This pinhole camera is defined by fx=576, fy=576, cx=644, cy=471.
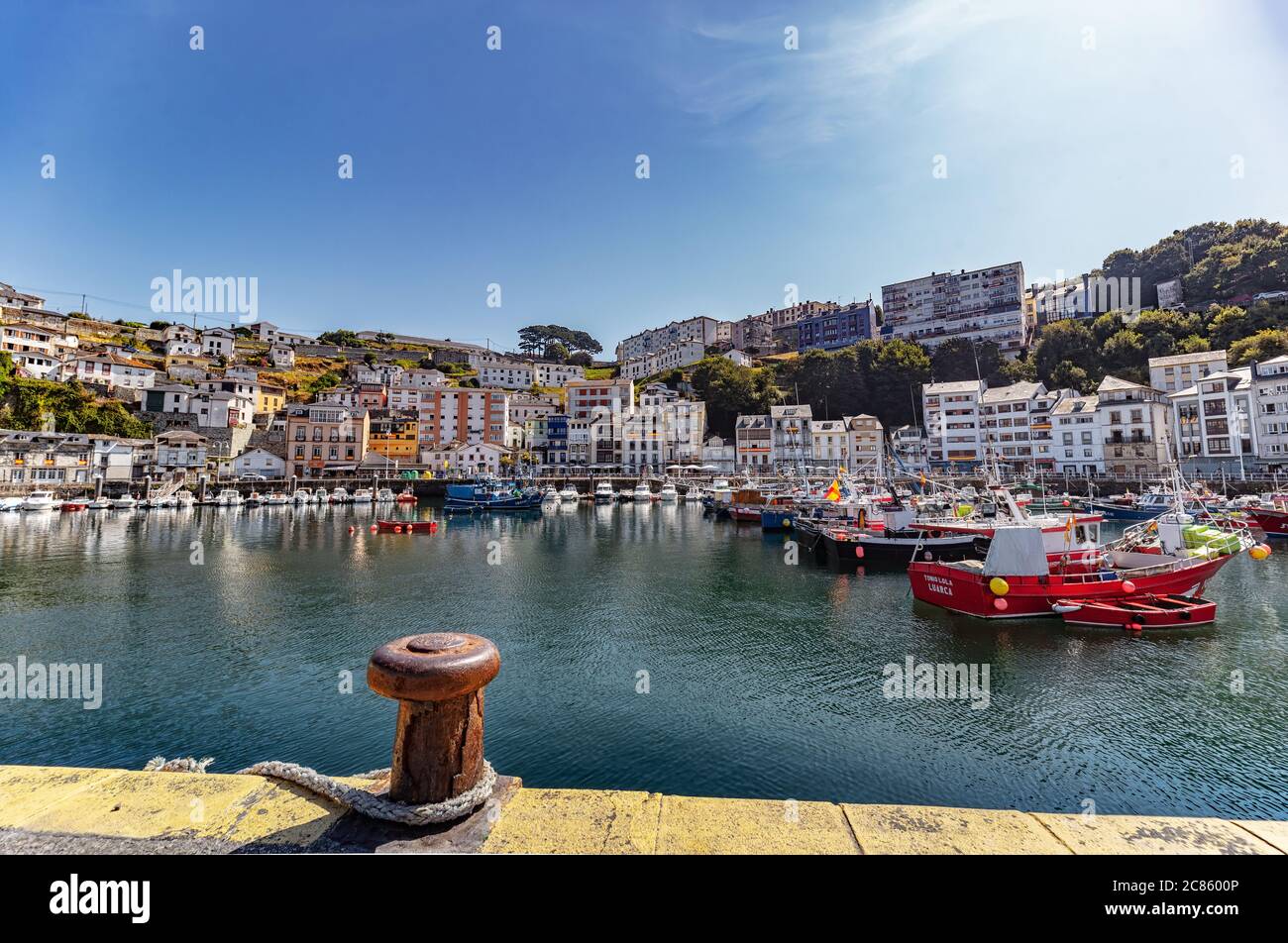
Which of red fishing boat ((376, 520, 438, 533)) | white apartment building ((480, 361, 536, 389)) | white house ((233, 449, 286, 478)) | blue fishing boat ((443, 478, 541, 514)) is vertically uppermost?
white apartment building ((480, 361, 536, 389))

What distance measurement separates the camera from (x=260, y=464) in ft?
243

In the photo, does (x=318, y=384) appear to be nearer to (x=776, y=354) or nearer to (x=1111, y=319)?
(x=776, y=354)

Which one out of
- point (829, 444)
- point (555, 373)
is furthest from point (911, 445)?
point (555, 373)

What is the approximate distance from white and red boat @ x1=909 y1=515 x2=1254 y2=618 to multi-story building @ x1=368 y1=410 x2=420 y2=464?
7457cm

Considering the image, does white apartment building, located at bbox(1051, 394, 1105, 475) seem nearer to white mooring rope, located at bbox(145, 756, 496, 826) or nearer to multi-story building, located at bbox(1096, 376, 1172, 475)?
multi-story building, located at bbox(1096, 376, 1172, 475)

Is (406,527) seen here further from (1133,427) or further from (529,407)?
(1133,427)

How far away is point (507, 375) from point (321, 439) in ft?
144

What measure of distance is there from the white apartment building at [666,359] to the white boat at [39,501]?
78.1 metres

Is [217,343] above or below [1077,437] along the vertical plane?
above

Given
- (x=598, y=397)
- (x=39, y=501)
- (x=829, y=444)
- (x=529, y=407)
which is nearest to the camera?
(x=39, y=501)

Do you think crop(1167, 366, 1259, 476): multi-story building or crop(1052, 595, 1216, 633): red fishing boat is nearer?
crop(1052, 595, 1216, 633): red fishing boat

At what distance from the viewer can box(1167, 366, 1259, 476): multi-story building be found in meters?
54.1

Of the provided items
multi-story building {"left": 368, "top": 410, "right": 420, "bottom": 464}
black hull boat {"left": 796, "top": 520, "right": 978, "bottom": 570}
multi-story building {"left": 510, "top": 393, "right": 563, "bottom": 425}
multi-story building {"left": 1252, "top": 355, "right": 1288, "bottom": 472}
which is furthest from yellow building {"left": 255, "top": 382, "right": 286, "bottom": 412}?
multi-story building {"left": 1252, "top": 355, "right": 1288, "bottom": 472}
